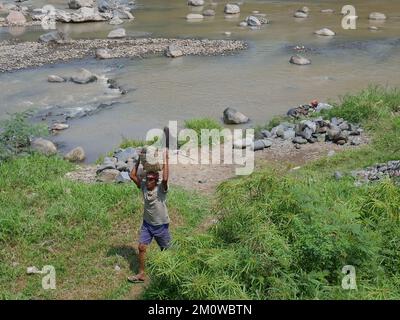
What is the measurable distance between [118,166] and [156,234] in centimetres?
423

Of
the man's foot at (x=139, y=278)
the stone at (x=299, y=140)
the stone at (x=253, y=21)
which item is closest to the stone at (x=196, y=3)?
the stone at (x=253, y=21)

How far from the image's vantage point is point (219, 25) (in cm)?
2902

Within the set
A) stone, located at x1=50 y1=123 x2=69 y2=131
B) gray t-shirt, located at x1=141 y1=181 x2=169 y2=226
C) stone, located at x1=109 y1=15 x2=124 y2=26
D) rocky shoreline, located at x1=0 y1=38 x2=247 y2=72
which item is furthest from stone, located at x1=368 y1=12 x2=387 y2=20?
gray t-shirt, located at x1=141 y1=181 x2=169 y2=226

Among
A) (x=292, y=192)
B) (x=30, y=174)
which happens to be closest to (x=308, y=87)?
(x=30, y=174)

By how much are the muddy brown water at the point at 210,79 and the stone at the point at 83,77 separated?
33cm

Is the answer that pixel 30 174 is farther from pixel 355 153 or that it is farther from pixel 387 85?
pixel 387 85

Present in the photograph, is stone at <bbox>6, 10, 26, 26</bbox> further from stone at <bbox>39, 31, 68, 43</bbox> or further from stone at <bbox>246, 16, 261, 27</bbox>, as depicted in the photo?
stone at <bbox>246, 16, 261, 27</bbox>

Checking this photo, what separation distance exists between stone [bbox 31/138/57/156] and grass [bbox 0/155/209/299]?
2685mm

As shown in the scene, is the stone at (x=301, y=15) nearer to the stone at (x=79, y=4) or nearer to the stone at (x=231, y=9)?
the stone at (x=231, y=9)

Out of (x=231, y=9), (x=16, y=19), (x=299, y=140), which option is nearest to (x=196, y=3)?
(x=231, y=9)

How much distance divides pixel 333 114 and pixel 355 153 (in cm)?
261

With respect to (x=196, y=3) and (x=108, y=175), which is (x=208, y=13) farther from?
(x=108, y=175)

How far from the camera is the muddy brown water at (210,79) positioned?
1652 cm

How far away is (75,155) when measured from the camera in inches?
524
